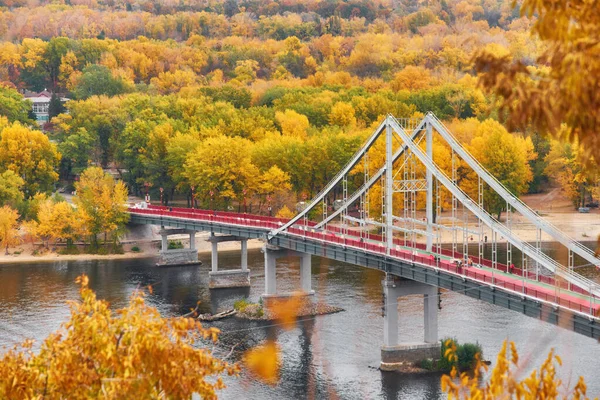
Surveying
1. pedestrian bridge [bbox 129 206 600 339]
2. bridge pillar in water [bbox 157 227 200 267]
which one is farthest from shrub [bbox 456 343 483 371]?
bridge pillar in water [bbox 157 227 200 267]

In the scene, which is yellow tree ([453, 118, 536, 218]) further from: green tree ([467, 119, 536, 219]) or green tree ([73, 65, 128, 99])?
green tree ([73, 65, 128, 99])

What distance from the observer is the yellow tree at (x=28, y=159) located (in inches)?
5138

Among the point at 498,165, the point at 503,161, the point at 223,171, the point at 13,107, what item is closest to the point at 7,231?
the point at 223,171

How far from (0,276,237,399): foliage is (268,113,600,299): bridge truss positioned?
35.1 metres

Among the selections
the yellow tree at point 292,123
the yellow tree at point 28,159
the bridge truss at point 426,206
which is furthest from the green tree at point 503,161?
the yellow tree at point 28,159

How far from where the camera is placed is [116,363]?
23.0 m

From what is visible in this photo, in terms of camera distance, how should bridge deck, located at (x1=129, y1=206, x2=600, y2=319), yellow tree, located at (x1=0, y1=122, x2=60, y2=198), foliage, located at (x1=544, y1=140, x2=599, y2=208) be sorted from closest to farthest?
1. bridge deck, located at (x1=129, y1=206, x2=600, y2=319)
2. foliage, located at (x1=544, y1=140, x2=599, y2=208)
3. yellow tree, located at (x1=0, y1=122, x2=60, y2=198)

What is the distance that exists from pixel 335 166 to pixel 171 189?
71.7ft

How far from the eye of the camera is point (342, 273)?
95312 mm

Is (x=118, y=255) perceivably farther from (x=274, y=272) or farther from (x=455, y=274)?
(x=455, y=274)

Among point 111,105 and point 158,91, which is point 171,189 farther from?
point 158,91

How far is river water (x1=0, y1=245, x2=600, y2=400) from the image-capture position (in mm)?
60094

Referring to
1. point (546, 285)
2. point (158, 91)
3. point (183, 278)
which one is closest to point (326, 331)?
point (546, 285)

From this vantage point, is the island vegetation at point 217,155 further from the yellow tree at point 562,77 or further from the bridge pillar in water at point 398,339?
the bridge pillar in water at point 398,339
